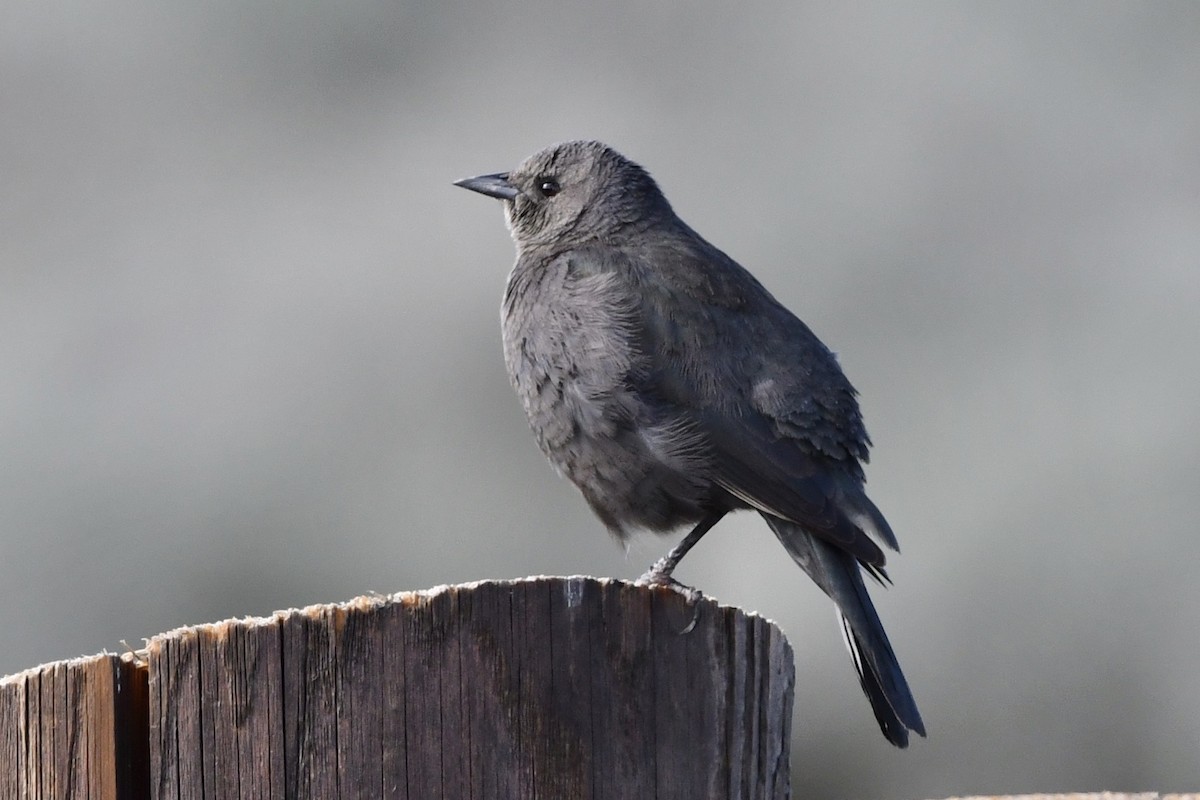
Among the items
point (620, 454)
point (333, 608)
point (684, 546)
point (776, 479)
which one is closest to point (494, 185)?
point (620, 454)

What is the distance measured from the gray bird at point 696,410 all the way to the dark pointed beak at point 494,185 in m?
1.08

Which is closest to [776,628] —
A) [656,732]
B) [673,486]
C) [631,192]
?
[656,732]

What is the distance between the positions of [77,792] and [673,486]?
2812 millimetres

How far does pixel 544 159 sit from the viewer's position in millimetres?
6609

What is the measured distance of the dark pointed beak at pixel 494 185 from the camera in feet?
21.8

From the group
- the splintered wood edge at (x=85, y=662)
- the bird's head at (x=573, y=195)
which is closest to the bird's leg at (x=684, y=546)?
the bird's head at (x=573, y=195)

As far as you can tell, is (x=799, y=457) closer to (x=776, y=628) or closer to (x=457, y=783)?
(x=776, y=628)

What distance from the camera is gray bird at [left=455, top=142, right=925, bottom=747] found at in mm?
5113

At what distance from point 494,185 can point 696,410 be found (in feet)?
6.55

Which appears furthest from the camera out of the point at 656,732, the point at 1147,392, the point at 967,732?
the point at 1147,392

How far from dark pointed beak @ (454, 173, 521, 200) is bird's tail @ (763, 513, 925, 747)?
83.4 inches

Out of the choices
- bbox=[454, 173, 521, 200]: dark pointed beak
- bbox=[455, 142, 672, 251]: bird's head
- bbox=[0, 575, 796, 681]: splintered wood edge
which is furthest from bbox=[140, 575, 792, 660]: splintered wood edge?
bbox=[454, 173, 521, 200]: dark pointed beak

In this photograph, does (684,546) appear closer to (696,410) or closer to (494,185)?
(696,410)

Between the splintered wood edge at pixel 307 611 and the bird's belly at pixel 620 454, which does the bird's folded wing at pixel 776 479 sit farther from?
the splintered wood edge at pixel 307 611
